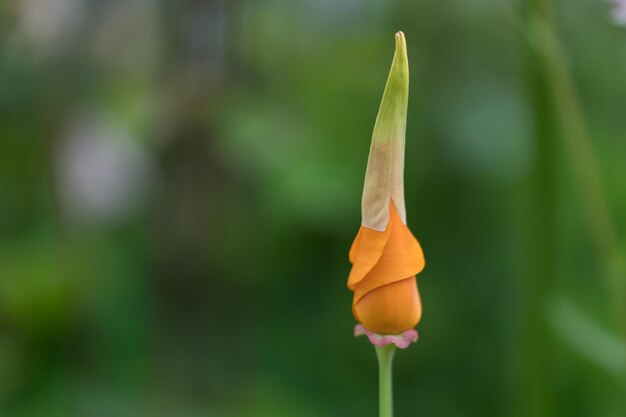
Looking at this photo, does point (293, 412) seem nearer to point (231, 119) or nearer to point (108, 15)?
point (231, 119)

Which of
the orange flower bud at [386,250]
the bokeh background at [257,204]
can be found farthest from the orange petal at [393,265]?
the bokeh background at [257,204]

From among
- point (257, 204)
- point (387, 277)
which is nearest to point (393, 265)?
point (387, 277)

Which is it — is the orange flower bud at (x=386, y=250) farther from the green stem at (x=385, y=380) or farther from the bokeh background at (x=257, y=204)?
the bokeh background at (x=257, y=204)

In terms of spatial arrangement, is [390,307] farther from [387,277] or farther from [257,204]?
[257,204]

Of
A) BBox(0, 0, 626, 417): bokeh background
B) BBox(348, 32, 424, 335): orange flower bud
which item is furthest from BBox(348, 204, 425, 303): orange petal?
BBox(0, 0, 626, 417): bokeh background

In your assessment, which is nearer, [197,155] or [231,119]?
[197,155]

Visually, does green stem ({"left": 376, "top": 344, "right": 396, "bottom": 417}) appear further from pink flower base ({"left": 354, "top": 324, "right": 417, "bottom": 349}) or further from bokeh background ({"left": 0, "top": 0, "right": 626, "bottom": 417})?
bokeh background ({"left": 0, "top": 0, "right": 626, "bottom": 417})

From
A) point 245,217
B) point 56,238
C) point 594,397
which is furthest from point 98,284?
point 594,397
